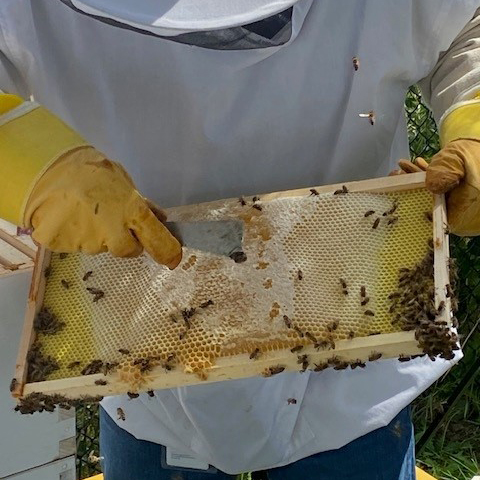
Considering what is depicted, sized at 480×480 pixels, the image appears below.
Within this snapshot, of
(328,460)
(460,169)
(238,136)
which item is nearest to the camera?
(460,169)

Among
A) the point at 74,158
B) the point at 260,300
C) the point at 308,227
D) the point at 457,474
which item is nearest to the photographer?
the point at 74,158

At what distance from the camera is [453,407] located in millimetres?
3186

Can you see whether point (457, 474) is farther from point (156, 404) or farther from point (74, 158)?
point (74, 158)

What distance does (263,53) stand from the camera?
1.45 m

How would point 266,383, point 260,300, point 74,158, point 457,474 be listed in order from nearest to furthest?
1. point 74,158
2. point 260,300
3. point 266,383
4. point 457,474

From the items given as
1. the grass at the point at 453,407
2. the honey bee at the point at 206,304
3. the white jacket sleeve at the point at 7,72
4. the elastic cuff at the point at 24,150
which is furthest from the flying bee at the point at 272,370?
the grass at the point at 453,407

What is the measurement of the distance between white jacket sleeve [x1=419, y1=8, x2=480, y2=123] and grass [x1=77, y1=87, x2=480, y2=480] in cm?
167

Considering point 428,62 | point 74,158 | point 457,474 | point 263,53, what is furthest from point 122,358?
point 457,474

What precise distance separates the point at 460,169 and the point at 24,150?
75 cm

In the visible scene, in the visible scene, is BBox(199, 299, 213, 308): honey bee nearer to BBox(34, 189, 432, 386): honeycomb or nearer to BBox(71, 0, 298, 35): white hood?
BBox(34, 189, 432, 386): honeycomb

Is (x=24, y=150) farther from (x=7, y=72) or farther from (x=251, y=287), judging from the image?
(x=251, y=287)

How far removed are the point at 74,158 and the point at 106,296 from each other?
0.31m

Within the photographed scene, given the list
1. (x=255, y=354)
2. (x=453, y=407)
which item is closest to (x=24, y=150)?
(x=255, y=354)

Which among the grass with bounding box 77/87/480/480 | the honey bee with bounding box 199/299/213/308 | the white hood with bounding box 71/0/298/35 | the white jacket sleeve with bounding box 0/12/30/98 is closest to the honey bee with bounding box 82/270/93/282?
the honey bee with bounding box 199/299/213/308
